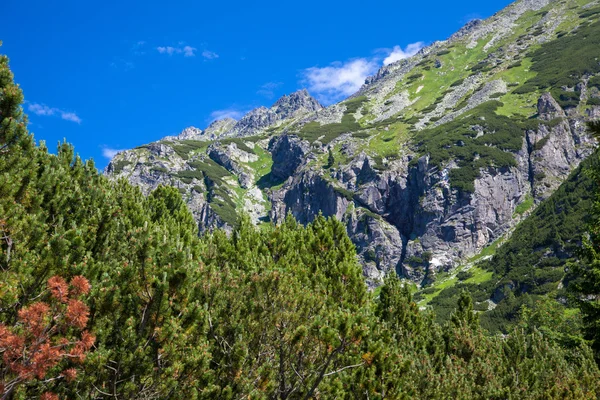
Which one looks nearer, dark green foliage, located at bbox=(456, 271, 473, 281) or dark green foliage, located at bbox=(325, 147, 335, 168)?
dark green foliage, located at bbox=(456, 271, 473, 281)

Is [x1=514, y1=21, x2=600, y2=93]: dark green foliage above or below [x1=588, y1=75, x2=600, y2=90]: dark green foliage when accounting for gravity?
above

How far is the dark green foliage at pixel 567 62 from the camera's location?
16188 cm

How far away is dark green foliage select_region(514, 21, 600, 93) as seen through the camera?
16188 cm

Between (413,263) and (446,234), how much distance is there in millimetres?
15511

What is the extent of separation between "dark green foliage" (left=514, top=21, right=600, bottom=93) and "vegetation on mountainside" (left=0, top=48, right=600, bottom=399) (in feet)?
615

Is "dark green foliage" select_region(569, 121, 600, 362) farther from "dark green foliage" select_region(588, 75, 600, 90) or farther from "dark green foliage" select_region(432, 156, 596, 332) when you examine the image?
"dark green foliage" select_region(588, 75, 600, 90)

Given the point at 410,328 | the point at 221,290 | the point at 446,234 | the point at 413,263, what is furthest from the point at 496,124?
the point at 221,290

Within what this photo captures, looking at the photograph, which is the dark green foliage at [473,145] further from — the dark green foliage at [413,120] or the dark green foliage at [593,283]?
the dark green foliage at [593,283]

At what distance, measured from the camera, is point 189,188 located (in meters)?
194

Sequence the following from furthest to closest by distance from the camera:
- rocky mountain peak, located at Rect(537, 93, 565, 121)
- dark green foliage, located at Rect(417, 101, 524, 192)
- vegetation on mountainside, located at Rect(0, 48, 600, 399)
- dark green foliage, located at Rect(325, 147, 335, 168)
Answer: dark green foliage, located at Rect(325, 147, 335, 168) → rocky mountain peak, located at Rect(537, 93, 565, 121) → dark green foliage, located at Rect(417, 101, 524, 192) → vegetation on mountainside, located at Rect(0, 48, 600, 399)

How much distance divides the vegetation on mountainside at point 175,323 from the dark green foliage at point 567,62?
187586 millimetres

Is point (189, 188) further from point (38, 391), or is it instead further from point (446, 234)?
point (38, 391)

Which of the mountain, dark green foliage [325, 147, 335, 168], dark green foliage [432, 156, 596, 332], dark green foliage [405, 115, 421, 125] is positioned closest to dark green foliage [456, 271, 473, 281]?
dark green foliage [432, 156, 596, 332]

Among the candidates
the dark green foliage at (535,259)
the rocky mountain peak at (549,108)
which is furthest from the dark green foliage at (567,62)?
the dark green foliage at (535,259)
